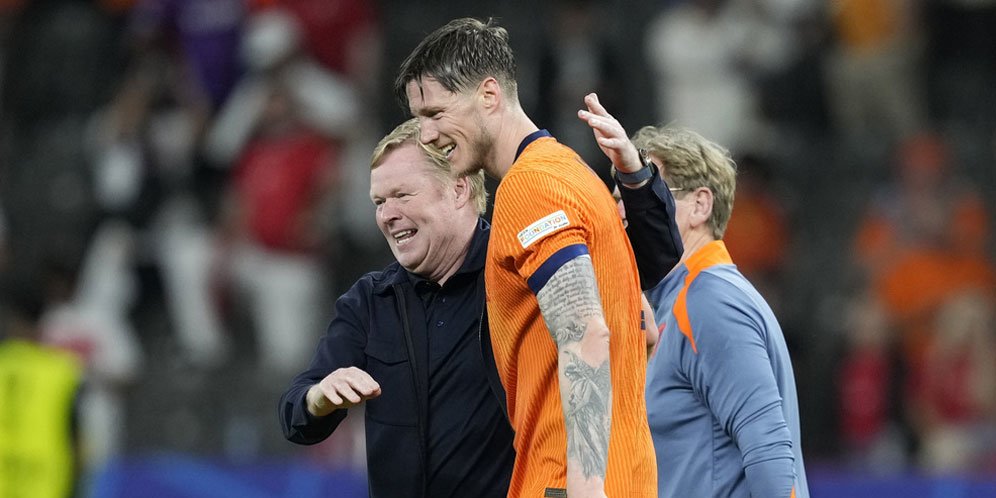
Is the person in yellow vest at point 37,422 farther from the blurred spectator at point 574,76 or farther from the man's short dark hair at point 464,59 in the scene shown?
the man's short dark hair at point 464,59

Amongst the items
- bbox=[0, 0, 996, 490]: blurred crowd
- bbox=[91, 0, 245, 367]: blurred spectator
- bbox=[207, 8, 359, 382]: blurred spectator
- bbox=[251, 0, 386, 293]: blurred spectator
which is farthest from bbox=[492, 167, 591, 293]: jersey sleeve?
bbox=[91, 0, 245, 367]: blurred spectator

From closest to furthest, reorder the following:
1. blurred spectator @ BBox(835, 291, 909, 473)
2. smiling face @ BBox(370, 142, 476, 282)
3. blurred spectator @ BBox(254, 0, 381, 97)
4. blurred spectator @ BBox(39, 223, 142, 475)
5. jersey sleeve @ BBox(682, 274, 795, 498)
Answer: jersey sleeve @ BBox(682, 274, 795, 498) → smiling face @ BBox(370, 142, 476, 282) → blurred spectator @ BBox(835, 291, 909, 473) → blurred spectator @ BBox(39, 223, 142, 475) → blurred spectator @ BBox(254, 0, 381, 97)

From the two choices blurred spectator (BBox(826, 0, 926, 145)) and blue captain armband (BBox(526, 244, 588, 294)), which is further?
blurred spectator (BBox(826, 0, 926, 145))

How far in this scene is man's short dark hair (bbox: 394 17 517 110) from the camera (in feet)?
13.4

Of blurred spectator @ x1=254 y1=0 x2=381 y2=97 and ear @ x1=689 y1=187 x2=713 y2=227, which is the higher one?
blurred spectator @ x1=254 y1=0 x2=381 y2=97

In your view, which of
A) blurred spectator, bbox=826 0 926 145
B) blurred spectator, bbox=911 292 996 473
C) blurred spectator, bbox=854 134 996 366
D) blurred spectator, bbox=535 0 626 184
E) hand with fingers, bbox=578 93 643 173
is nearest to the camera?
hand with fingers, bbox=578 93 643 173

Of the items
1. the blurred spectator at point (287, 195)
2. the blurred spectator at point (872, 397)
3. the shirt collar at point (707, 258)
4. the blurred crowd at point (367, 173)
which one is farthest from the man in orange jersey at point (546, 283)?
the blurred spectator at point (287, 195)

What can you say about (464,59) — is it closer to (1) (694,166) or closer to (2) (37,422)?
(1) (694,166)

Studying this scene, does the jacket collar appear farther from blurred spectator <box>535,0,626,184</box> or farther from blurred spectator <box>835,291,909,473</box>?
blurred spectator <box>535,0,626,184</box>

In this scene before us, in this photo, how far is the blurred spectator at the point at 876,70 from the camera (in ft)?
38.3

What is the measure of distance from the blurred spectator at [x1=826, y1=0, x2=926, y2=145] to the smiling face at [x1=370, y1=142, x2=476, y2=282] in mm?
7671

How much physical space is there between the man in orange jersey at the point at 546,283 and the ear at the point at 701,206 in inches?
36.5

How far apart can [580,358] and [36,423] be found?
5.54 m

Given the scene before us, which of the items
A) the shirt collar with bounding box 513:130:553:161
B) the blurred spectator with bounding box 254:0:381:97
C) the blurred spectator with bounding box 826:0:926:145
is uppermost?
the blurred spectator with bounding box 254:0:381:97
